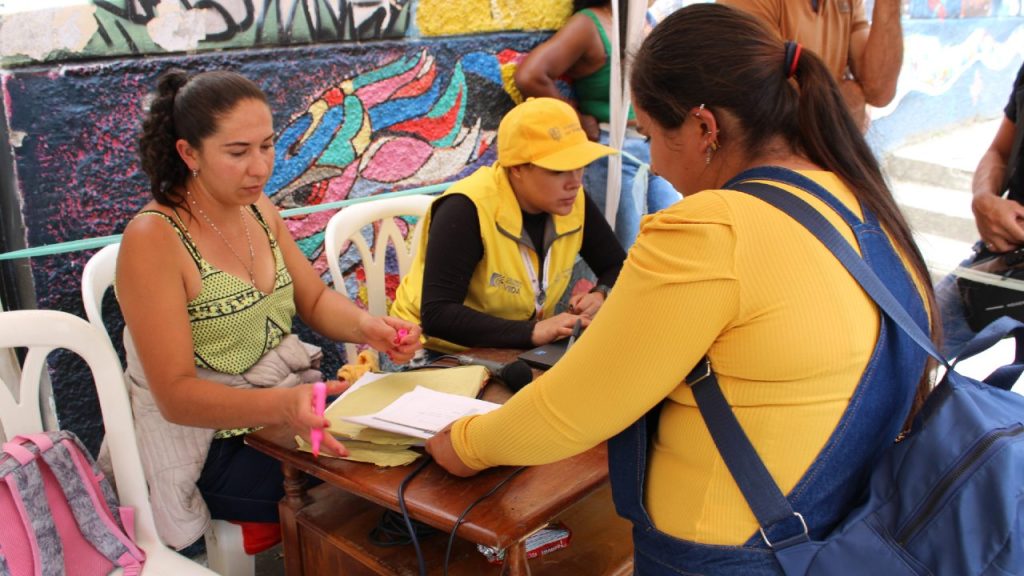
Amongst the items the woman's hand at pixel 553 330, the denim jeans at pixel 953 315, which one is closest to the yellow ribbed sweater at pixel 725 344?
the woman's hand at pixel 553 330

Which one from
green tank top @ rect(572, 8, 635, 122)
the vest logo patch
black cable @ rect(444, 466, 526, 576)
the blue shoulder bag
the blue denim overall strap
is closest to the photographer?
the blue shoulder bag

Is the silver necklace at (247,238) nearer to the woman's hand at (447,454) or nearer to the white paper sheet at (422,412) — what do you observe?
the white paper sheet at (422,412)

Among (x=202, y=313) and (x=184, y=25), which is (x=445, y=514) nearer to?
(x=202, y=313)

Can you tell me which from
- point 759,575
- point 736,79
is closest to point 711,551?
point 759,575

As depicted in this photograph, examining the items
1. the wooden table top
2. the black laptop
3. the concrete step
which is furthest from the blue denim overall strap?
the concrete step

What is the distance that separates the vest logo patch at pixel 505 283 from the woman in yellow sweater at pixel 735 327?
41.9 inches

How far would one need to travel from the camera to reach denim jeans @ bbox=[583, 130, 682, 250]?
11.9 ft

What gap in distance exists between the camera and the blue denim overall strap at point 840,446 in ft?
3.87

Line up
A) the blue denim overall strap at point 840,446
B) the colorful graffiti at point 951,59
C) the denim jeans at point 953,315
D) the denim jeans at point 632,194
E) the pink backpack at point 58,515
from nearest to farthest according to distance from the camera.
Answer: the blue denim overall strap at point 840,446 < the pink backpack at point 58,515 < the denim jeans at point 953,315 < the denim jeans at point 632,194 < the colorful graffiti at point 951,59

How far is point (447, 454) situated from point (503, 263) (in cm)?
102

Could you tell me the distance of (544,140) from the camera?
2.39 meters

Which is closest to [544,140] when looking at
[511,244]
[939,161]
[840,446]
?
[511,244]

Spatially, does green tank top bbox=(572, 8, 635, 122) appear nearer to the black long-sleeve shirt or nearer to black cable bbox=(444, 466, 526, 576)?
the black long-sleeve shirt

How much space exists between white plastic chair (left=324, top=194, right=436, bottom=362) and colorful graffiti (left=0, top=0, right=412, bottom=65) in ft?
2.20
